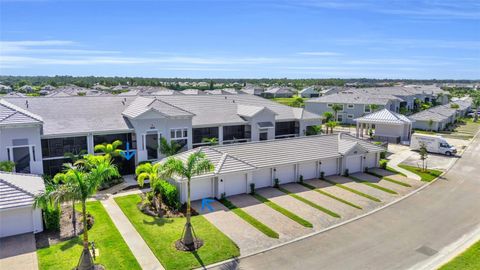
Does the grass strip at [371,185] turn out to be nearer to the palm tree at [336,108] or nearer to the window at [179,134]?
the window at [179,134]

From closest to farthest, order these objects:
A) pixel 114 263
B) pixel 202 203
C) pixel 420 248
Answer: pixel 114 263 < pixel 420 248 < pixel 202 203

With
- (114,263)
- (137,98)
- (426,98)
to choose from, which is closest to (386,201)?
(114,263)

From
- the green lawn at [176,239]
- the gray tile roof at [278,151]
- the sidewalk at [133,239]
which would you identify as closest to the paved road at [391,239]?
the green lawn at [176,239]

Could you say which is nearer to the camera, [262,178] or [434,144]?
[262,178]

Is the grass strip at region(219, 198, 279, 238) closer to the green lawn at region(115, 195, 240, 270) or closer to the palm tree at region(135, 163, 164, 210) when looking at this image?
the green lawn at region(115, 195, 240, 270)

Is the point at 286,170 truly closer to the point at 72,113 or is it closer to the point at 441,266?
the point at 441,266

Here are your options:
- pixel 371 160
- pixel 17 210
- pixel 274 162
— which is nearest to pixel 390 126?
pixel 371 160

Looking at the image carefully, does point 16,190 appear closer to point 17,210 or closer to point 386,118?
point 17,210
